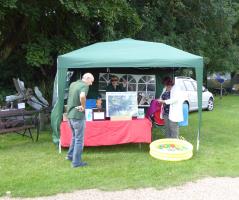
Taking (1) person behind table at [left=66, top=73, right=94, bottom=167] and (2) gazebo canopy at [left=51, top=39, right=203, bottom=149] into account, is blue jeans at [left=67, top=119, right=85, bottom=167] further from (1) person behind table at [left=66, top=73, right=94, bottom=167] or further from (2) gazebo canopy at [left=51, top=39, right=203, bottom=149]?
(2) gazebo canopy at [left=51, top=39, right=203, bottom=149]

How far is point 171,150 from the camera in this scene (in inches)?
→ 360

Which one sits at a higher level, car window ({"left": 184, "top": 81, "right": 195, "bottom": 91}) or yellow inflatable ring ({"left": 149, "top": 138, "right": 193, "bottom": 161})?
car window ({"left": 184, "top": 81, "right": 195, "bottom": 91})

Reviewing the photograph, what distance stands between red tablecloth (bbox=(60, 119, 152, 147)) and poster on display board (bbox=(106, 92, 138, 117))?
1.07 feet

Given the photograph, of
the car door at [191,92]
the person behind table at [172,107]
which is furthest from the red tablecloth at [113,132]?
the car door at [191,92]

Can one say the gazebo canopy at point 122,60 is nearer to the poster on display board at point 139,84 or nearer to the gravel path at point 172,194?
the poster on display board at point 139,84

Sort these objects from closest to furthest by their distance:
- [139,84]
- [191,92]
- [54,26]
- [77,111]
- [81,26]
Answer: [77,111] → [139,84] → [81,26] → [54,26] → [191,92]

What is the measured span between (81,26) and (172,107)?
5302 millimetres

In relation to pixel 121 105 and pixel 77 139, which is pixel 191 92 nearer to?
pixel 121 105

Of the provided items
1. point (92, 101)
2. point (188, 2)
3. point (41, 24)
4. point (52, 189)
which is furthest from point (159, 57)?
→ point (188, 2)

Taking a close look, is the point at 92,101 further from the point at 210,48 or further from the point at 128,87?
the point at 210,48

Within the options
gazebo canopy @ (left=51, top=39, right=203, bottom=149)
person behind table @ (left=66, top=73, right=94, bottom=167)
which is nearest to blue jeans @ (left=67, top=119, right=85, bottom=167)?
person behind table @ (left=66, top=73, right=94, bottom=167)

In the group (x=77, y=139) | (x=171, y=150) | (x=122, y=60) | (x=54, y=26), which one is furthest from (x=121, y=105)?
(x=54, y=26)

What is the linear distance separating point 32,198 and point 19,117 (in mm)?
4948

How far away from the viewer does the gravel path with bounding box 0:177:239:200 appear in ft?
21.1
